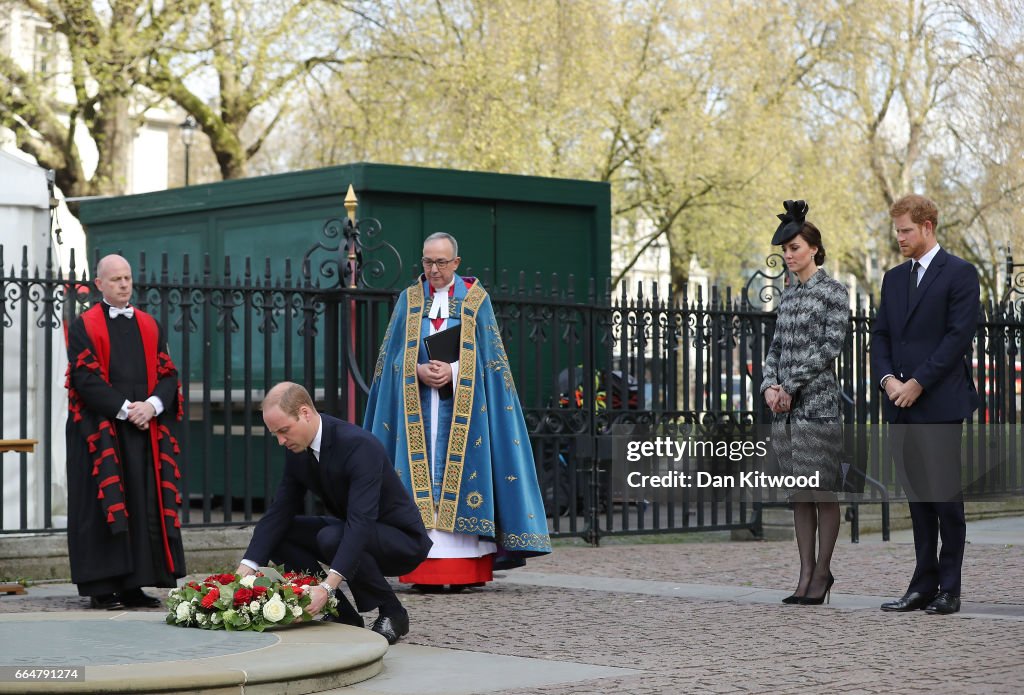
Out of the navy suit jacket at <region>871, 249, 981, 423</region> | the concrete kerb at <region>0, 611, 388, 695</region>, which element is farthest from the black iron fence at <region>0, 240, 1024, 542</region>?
the navy suit jacket at <region>871, 249, 981, 423</region>

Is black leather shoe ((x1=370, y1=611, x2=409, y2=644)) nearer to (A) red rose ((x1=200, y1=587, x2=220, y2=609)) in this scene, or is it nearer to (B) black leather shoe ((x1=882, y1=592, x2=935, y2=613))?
(A) red rose ((x1=200, y1=587, x2=220, y2=609))

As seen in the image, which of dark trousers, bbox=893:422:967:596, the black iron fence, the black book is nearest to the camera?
dark trousers, bbox=893:422:967:596

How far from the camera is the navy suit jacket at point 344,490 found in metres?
6.73

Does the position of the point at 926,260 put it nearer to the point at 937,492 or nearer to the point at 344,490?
the point at 937,492

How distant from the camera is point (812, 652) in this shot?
269 inches

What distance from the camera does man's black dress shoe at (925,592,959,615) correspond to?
26.1ft

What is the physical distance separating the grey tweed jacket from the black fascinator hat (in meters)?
0.29

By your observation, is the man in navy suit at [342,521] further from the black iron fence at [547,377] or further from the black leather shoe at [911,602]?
the black iron fence at [547,377]

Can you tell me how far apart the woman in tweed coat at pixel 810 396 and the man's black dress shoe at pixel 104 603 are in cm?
353

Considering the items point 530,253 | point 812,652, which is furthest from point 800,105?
point 812,652

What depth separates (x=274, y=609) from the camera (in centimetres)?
653

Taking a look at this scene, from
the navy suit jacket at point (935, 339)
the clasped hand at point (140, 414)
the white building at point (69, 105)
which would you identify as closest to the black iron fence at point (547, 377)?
the clasped hand at point (140, 414)

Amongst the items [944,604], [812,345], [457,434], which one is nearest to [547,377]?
[457,434]

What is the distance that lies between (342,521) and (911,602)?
2.94 metres
